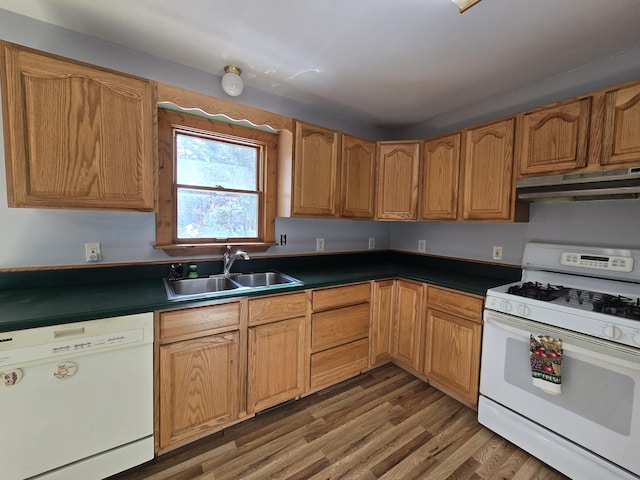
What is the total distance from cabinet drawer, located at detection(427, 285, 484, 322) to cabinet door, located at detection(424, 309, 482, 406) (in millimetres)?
46

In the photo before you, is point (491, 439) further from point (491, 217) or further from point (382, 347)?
point (491, 217)

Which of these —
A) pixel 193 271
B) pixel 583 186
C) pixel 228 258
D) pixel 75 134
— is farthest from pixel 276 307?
pixel 583 186

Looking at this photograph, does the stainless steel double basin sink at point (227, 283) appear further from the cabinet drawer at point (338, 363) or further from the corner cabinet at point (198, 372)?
the cabinet drawer at point (338, 363)

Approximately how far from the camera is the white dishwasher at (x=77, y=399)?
114cm

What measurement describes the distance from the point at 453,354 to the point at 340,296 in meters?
0.93

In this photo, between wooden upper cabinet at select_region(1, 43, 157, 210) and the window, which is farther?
the window

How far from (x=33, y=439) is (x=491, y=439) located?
95.7 inches

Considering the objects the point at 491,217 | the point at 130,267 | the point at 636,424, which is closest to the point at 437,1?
the point at 491,217

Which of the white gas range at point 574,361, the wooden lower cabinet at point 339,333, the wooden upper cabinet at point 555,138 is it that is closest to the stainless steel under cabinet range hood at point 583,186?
the wooden upper cabinet at point 555,138

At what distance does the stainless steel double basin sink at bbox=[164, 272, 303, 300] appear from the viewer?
1804 mm

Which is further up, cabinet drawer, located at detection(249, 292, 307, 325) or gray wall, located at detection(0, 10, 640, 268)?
gray wall, located at detection(0, 10, 640, 268)

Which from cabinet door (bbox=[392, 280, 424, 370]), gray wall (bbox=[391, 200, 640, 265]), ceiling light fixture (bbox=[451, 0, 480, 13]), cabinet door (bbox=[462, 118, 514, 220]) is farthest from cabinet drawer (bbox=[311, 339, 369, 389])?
ceiling light fixture (bbox=[451, 0, 480, 13])

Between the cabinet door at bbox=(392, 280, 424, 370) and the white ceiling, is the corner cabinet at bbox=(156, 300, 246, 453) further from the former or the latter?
the white ceiling

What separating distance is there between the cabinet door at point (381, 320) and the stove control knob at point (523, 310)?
Result: 959 millimetres
